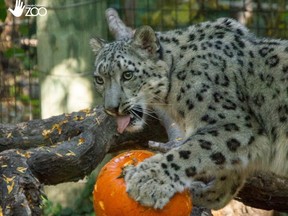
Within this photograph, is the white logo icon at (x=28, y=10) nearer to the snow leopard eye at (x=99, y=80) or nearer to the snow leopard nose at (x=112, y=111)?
the snow leopard eye at (x=99, y=80)

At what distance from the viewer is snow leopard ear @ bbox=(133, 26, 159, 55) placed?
5.93m

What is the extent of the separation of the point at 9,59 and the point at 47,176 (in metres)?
4.54

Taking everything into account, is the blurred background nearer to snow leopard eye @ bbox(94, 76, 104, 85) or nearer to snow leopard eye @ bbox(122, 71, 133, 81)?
snow leopard eye @ bbox(94, 76, 104, 85)

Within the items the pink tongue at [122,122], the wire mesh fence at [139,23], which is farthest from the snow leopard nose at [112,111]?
the wire mesh fence at [139,23]

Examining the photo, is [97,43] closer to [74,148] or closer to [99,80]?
[99,80]

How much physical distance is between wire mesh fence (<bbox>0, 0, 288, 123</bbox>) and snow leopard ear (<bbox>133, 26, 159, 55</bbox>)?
327 centimetres

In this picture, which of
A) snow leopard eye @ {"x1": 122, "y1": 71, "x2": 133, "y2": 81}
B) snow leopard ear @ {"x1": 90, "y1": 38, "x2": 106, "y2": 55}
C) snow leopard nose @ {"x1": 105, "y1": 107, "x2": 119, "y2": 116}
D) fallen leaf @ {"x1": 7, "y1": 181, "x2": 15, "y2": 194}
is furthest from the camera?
snow leopard ear @ {"x1": 90, "y1": 38, "x2": 106, "y2": 55}

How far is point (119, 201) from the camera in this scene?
5.29 m

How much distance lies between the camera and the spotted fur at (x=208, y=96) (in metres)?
5.59

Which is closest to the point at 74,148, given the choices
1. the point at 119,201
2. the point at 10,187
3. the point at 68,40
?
the point at 119,201

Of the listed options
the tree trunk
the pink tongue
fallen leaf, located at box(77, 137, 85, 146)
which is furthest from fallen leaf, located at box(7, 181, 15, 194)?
the pink tongue

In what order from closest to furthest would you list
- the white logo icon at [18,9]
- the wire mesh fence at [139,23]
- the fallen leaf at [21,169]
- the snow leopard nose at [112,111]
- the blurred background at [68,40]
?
1. the fallen leaf at [21,169]
2. the snow leopard nose at [112,111]
3. the blurred background at [68,40]
4. the white logo icon at [18,9]
5. the wire mesh fence at [139,23]

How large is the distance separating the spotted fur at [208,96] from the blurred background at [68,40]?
171 centimetres

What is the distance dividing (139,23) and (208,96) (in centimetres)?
382
